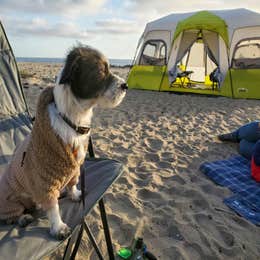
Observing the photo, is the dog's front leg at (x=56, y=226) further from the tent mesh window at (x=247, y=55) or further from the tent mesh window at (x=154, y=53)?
the tent mesh window at (x=154, y=53)

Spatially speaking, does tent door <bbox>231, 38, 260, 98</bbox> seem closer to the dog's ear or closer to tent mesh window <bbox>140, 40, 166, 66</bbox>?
tent mesh window <bbox>140, 40, 166, 66</bbox>

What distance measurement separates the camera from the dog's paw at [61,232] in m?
1.62

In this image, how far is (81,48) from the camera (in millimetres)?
1953

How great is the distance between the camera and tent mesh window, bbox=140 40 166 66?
976 centimetres

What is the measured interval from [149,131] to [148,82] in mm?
4725

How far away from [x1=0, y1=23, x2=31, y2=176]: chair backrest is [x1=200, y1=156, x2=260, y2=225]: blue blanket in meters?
2.18

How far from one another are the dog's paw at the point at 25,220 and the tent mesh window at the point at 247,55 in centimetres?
832

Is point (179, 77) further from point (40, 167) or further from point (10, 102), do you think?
point (40, 167)

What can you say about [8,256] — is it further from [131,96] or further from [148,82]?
[148,82]

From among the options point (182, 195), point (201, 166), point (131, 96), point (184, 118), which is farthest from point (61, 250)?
point (131, 96)

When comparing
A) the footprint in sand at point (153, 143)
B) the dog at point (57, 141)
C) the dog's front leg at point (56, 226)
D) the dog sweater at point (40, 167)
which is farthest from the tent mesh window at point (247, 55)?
the dog's front leg at point (56, 226)

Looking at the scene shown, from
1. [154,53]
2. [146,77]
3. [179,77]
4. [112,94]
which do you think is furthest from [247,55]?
[112,94]

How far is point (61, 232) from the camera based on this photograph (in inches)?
65.0

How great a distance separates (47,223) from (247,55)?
27.9ft
